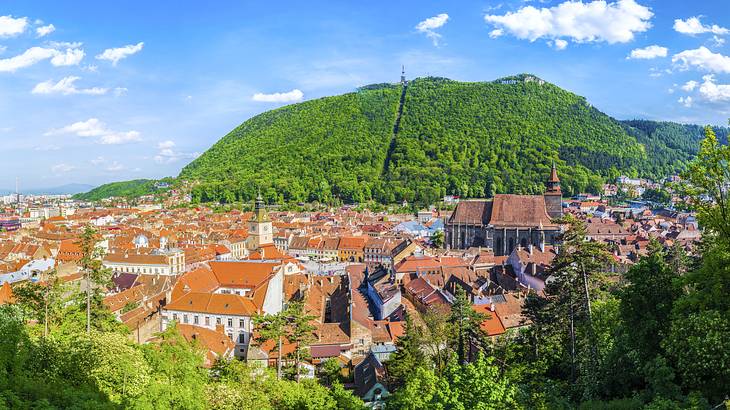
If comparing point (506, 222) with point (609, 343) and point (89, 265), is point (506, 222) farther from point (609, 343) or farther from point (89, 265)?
point (89, 265)

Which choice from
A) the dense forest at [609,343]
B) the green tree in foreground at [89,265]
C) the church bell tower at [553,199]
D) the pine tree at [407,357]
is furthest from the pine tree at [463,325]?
the church bell tower at [553,199]

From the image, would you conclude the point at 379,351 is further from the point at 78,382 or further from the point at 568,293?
the point at 78,382

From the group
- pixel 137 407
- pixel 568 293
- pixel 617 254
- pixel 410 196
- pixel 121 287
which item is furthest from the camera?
pixel 410 196

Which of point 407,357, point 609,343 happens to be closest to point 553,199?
point 609,343

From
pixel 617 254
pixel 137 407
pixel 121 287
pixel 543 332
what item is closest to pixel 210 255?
pixel 121 287

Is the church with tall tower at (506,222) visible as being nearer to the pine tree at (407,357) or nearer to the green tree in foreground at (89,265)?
the pine tree at (407,357)

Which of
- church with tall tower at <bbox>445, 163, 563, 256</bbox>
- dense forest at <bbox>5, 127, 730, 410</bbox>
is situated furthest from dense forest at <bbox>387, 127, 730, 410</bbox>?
church with tall tower at <bbox>445, 163, 563, 256</bbox>

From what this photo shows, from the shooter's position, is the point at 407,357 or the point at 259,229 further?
the point at 259,229

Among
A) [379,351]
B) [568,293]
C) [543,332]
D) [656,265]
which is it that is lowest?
[379,351]
